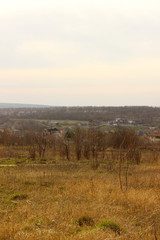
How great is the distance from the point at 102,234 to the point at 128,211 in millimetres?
1431

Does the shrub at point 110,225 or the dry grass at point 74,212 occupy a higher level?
the shrub at point 110,225

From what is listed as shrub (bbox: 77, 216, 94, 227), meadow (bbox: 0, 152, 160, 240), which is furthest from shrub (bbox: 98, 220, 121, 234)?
shrub (bbox: 77, 216, 94, 227)

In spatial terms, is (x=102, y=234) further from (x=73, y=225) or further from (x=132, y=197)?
(x=132, y=197)

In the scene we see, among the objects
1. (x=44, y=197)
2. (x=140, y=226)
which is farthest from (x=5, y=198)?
(x=140, y=226)

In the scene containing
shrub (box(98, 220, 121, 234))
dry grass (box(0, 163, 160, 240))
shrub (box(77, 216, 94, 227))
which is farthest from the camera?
shrub (box(77, 216, 94, 227))

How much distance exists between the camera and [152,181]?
677 cm

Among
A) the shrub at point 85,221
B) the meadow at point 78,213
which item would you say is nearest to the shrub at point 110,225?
the meadow at point 78,213

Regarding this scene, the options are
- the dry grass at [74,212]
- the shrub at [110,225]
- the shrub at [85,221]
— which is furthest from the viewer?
the shrub at [85,221]

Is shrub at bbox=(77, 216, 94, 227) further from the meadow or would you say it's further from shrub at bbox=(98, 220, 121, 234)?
shrub at bbox=(98, 220, 121, 234)

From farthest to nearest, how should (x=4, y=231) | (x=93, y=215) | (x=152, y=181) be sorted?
(x=152, y=181) < (x=93, y=215) < (x=4, y=231)

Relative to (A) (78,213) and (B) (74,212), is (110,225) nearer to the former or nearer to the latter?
(A) (78,213)

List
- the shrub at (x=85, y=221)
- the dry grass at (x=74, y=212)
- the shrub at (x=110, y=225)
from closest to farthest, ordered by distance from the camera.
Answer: the dry grass at (x=74, y=212), the shrub at (x=110, y=225), the shrub at (x=85, y=221)

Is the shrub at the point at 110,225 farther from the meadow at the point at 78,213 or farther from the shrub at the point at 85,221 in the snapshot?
the shrub at the point at 85,221

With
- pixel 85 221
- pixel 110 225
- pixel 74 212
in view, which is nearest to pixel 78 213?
pixel 74 212
